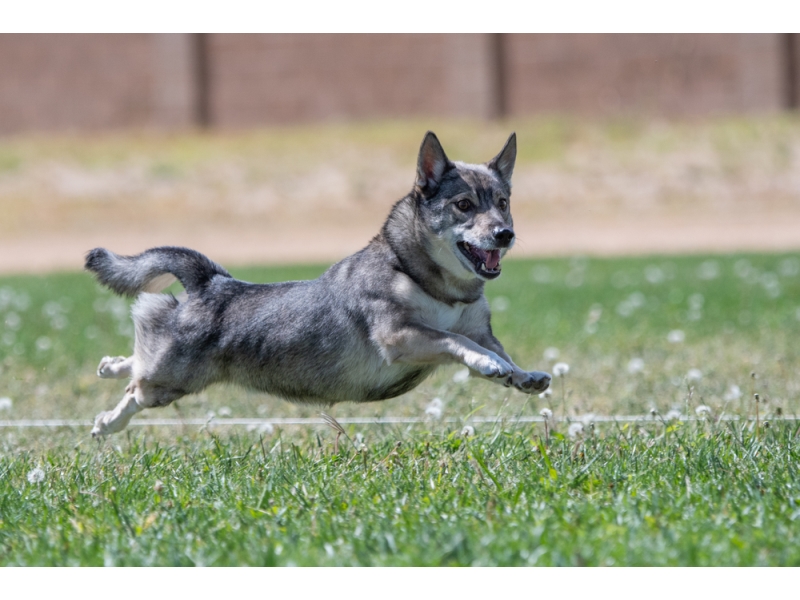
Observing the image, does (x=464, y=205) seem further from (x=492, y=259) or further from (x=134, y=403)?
(x=134, y=403)

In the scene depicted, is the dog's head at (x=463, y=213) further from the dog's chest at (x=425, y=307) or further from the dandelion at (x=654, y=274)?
the dandelion at (x=654, y=274)

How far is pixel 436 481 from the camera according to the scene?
3.92m

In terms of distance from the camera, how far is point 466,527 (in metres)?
3.33

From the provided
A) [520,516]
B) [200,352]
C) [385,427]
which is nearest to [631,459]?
[520,516]

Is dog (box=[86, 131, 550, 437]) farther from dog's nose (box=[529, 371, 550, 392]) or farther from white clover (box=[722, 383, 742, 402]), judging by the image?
white clover (box=[722, 383, 742, 402])

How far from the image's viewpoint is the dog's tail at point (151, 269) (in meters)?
4.92

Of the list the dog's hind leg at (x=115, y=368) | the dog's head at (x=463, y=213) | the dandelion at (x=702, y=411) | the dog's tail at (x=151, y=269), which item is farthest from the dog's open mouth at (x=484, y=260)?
the dog's hind leg at (x=115, y=368)

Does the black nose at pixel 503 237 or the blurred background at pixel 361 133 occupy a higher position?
the black nose at pixel 503 237

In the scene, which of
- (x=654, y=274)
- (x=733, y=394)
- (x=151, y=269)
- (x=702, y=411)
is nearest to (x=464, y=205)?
(x=702, y=411)

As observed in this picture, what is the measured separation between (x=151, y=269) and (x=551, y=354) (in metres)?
2.82

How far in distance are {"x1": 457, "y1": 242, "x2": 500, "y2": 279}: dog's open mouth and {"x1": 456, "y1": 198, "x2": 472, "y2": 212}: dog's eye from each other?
0.53ft

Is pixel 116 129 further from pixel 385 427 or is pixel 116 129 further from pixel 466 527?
pixel 466 527

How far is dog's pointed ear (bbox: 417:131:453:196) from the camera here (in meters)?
4.50

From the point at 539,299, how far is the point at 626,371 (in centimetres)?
356
